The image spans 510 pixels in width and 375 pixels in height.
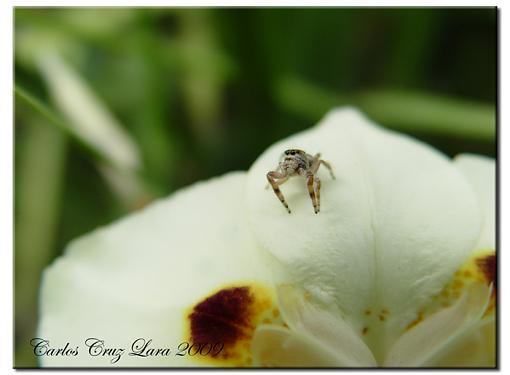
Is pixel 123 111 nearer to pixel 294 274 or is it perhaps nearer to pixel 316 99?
pixel 316 99

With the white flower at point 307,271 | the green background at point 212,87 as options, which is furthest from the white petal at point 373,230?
the green background at point 212,87

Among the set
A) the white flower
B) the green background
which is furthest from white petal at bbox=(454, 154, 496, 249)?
the green background

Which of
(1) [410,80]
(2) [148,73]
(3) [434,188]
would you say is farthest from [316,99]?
(3) [434,188]

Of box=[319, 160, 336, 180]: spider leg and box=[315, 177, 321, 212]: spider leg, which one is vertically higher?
box=[319, 160, 336, 180]: spider leg

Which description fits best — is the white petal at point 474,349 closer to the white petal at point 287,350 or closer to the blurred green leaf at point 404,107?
the white petal at point 287,350

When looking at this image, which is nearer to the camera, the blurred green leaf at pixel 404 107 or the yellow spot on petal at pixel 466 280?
the yellow spot on petal at pixel 466 280

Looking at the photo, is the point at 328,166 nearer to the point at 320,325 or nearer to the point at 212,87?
the point at 320,325

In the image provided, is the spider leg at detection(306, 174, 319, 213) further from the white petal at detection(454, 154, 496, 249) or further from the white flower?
the white petal at detection(454, 154, 496, 249)
